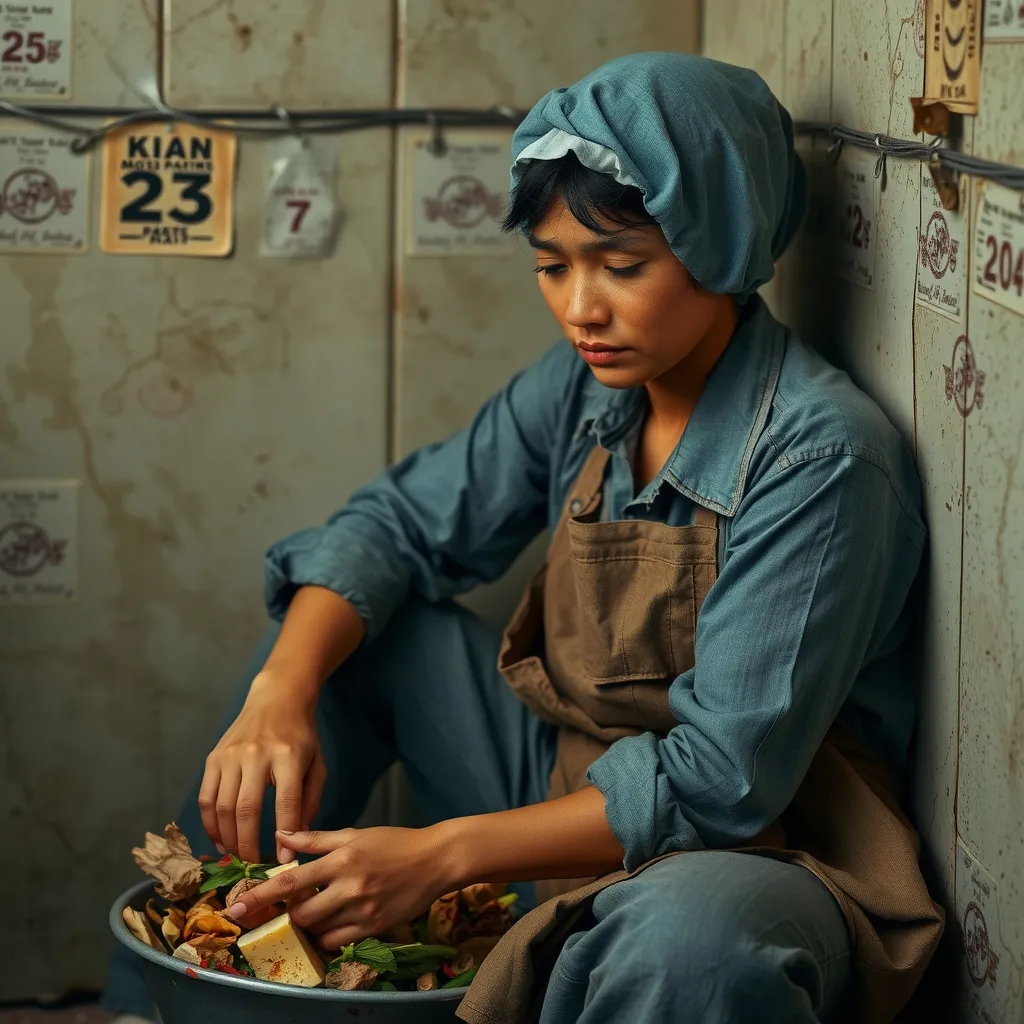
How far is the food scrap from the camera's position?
1304 millimetres

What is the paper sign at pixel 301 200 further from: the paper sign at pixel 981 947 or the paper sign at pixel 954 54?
the paper sign at pixel 981 947

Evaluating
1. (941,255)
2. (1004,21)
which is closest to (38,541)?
(941,255)

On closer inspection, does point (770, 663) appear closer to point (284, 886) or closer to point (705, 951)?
point (705, 951)

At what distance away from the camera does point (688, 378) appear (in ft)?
4.85

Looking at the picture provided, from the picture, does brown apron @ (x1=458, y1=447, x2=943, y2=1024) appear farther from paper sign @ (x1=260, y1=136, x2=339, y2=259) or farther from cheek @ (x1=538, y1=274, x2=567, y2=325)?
paper sign @ (x1=260, y1=136, x2=339, y2=259)

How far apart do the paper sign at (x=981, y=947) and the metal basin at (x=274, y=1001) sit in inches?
18.3

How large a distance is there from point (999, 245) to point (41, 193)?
49.5 inches

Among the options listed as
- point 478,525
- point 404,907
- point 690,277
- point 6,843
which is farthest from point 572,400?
point 6,843

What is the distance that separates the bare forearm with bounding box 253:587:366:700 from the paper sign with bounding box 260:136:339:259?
0.51 meters

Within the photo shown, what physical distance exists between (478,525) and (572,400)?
0.67 feet

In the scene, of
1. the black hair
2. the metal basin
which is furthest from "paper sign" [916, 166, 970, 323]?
the metal basin

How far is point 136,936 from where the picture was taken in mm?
1399

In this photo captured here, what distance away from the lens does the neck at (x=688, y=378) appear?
1.45 m

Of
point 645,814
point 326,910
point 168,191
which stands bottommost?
point 326,910
